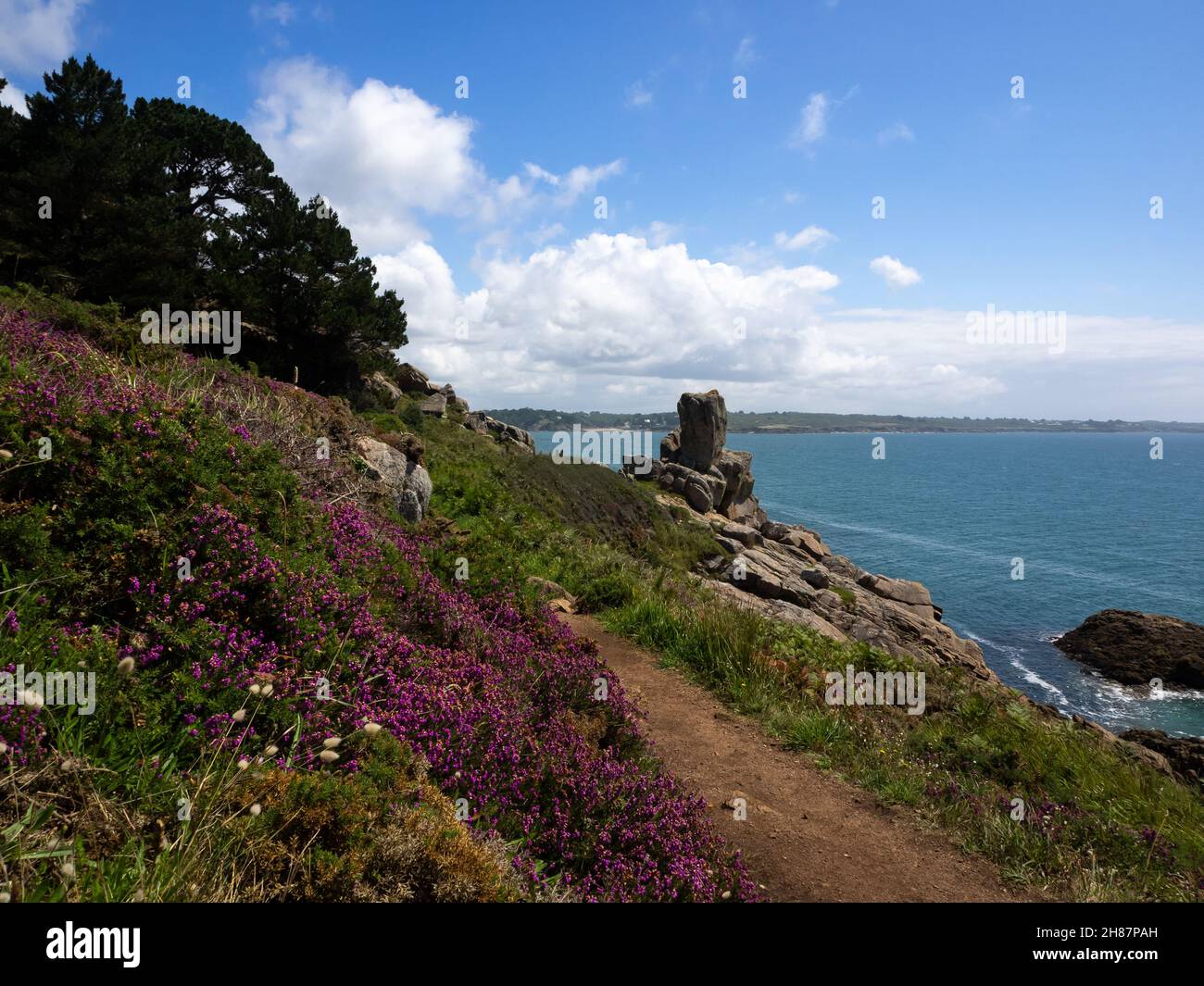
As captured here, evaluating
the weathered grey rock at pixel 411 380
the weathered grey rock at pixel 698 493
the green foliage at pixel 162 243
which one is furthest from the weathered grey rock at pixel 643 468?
the green foliage at pixel 162 243

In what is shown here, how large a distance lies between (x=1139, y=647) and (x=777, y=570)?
19.9 metres

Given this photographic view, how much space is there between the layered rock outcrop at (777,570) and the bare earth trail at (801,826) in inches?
338

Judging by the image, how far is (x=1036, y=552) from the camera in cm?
6059

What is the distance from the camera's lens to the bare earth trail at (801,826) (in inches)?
208

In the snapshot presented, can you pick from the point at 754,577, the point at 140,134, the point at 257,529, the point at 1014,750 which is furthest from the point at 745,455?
the point at 257,529

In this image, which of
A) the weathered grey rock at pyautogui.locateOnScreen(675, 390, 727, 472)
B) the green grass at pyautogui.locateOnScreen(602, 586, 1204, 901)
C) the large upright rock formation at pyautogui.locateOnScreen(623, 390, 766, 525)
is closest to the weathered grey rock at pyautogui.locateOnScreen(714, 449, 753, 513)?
the large upright rock formation at pyautogui.locateOnScreen(623, 390, 766, 525)

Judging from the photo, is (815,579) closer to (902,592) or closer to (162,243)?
(902,592)

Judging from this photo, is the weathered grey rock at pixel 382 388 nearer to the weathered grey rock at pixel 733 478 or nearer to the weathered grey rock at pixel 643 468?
the weathered grey rock at pixel 643 468

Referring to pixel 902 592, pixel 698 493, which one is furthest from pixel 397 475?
pixel 698 493

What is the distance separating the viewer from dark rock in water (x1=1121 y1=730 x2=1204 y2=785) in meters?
16.9

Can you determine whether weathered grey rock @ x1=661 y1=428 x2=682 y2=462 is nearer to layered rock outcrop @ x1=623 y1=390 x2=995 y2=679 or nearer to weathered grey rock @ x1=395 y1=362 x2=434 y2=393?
layered rock outcrop @ x1=623 y1=390 x2=995 y2=679

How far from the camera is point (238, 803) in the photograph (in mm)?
3229

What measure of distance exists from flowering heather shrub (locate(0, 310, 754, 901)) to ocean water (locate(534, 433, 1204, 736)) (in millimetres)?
29775
